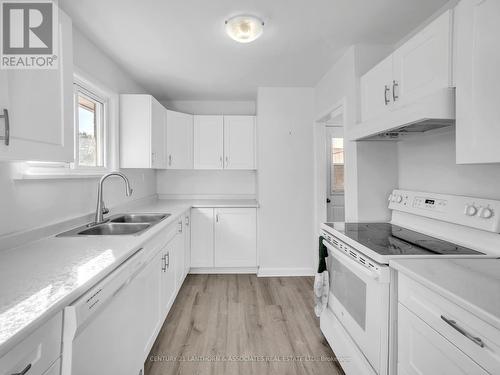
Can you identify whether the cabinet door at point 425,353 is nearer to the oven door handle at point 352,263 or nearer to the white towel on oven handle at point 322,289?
the oven door handle at point 352,263

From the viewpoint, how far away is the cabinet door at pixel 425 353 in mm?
849

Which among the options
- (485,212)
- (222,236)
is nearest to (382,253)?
(485,212)

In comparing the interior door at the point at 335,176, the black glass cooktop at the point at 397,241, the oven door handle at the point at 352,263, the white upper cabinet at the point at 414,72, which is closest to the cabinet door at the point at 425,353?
the oven door handle at the point at 352,263

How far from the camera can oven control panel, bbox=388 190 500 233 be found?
1.30 meters

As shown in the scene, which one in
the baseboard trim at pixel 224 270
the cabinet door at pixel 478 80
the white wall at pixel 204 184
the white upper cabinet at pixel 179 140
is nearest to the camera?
the cabinet door at pixel 478 80

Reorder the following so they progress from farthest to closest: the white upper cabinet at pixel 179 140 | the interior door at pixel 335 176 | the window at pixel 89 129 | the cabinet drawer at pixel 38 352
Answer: the interior door at pixel 335 176 → the white upper cabinet at pixel 179 140 → the window at pixel 89 129 → the cabinet drawer at pixel 38 352

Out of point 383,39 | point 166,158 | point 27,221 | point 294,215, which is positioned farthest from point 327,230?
point 166,158

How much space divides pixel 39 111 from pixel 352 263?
1707 mm

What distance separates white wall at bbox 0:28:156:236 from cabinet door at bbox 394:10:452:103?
223 centimetres

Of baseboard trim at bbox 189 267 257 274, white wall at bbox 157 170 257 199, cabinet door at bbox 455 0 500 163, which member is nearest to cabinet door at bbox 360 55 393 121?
cabinet door at bbox 455 0 500 163

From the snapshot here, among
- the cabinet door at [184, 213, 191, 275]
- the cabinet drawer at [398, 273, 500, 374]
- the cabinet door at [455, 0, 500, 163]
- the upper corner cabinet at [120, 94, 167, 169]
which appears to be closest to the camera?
the cabinet drawer at [398, 273, 500, 374]

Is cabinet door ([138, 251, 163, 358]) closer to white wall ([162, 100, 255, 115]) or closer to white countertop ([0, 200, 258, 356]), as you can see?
white countertop ([0, 200, 258, 356])

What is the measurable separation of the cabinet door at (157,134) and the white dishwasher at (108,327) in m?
1.53

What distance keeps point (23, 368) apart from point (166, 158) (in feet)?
9.03
